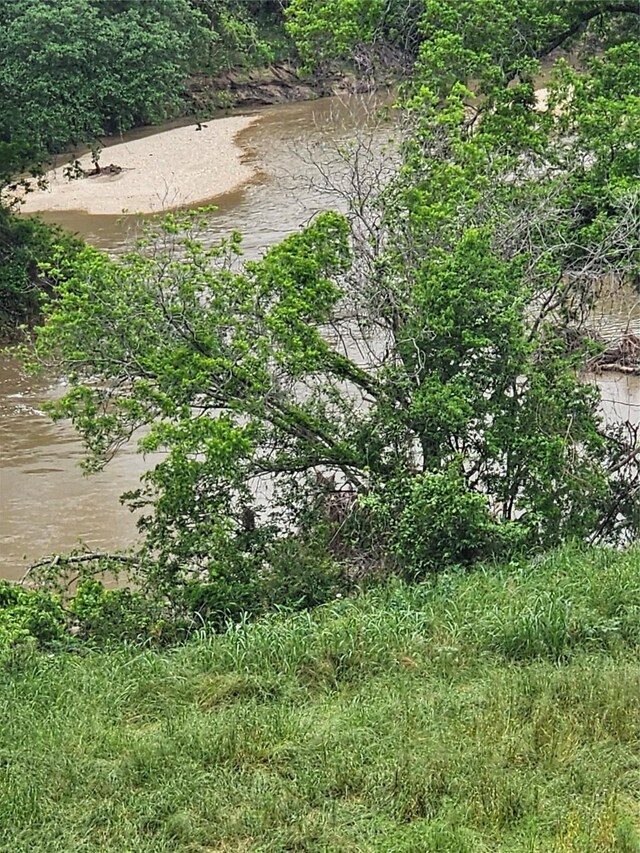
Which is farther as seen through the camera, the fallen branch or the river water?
the river water

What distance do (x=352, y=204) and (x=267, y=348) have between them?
1771mm

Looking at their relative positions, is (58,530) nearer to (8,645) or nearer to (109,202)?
(8,645)

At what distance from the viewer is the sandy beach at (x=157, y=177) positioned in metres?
23.9

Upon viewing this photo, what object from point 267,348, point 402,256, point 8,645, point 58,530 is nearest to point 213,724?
point 8,645

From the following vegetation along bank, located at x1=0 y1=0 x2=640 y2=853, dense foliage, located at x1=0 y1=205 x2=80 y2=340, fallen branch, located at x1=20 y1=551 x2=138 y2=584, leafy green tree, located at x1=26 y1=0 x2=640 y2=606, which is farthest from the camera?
dense foliage, located at x1=0 y1=205 x2=80 y2=340

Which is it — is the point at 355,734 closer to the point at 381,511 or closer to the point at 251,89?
the point at 381,511

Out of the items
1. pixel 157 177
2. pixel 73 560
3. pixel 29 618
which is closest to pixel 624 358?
pixel 73 560

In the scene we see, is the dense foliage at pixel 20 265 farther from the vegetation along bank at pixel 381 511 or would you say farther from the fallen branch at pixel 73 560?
the fallen branch at pixel 73 560

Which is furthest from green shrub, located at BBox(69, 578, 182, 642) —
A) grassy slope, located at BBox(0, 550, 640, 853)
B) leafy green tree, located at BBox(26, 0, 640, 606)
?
grassy slope, located at BBox(0, 550, 640, 853)

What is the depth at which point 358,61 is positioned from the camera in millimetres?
10844

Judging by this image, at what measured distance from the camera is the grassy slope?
14.1 feet

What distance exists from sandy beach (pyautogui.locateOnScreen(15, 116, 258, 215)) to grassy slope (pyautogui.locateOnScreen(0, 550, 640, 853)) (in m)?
17.0

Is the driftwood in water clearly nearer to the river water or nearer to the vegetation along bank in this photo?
the river water

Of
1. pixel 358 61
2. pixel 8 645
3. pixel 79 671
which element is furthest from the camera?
pixel 358 61
